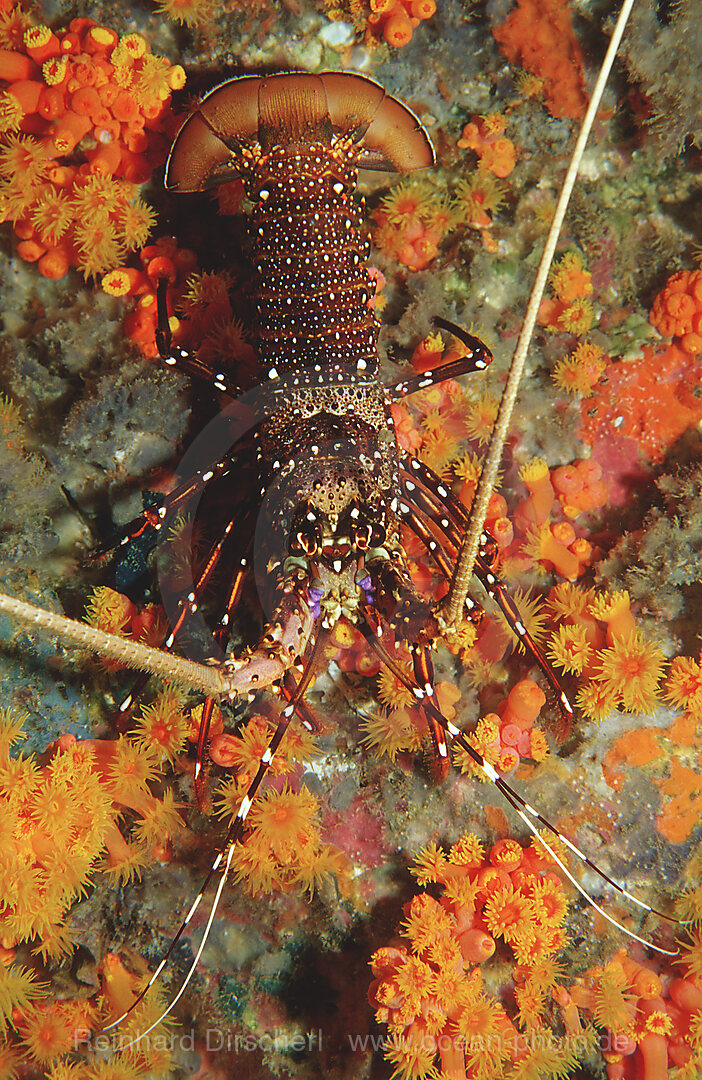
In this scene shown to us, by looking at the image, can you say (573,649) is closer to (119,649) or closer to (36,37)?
(119,649)

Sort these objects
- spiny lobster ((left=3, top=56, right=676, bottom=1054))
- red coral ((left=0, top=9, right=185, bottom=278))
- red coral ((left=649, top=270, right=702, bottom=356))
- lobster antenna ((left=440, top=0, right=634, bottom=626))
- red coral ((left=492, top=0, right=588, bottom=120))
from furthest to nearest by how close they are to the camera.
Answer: red coral ((left=649, top=270, right=702, bottom=356)), red coral ((left=492, top=0, right=588, bottom=120)), red coral ((left=0, top=9, right=185, bottom=278)), spiny lobster ((left=3, top=56, right=676, bottom=1054)), lobster antenna ((left=440, top=0, right=634, bottom=626))

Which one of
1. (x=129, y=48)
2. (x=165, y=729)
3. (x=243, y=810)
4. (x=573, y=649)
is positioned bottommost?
(x=165, y=729)

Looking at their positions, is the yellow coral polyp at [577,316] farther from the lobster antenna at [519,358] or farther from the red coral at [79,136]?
the red coral at [79,136]

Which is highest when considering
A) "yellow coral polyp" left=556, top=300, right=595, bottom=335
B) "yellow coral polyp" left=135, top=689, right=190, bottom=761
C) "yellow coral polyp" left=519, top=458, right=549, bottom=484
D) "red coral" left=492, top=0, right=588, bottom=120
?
"red coral" left=492, top=0, right=588, bottom=120

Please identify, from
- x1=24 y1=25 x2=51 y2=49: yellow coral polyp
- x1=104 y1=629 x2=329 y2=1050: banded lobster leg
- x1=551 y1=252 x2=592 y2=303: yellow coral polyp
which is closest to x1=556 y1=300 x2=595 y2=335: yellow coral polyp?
x1=551 y1=252 x2=592 y2=303: yellow coral polyp

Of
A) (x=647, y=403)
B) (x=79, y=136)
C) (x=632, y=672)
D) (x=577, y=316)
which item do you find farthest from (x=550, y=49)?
(x=632, y=672)

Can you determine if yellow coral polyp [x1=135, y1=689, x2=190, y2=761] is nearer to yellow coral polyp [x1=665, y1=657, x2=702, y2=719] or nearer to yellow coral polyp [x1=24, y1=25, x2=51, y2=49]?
yellow coral polyp [x1=665, y1=657, x2=702, y2=719]
